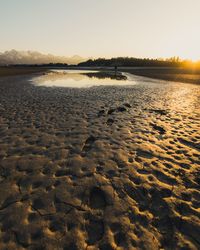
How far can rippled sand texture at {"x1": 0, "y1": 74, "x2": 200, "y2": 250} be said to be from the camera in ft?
12.5

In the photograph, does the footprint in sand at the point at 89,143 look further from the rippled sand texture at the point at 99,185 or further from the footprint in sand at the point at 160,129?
the footprint in sand at the point at 160,129

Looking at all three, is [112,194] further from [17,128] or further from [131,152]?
Result: [17,128]

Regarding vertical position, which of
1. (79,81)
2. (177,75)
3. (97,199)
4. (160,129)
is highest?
(97,199)

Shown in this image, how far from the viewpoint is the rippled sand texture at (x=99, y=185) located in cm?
382

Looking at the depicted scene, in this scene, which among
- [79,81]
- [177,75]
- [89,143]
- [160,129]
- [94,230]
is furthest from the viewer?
[177,75]

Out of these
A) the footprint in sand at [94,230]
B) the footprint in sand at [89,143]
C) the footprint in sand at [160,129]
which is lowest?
the footprint in sand at [160,129]

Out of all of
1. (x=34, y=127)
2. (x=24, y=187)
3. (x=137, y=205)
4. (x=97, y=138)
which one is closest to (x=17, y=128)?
(x=34, y=127)

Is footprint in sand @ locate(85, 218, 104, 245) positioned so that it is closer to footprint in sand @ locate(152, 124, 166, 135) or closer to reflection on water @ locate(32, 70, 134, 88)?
footprint in sand @ locate(152, 124, 166, 135)

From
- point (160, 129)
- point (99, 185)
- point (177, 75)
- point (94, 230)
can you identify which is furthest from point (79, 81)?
point (94, 230)

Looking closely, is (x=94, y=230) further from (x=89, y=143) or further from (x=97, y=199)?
(x=89, y=143)

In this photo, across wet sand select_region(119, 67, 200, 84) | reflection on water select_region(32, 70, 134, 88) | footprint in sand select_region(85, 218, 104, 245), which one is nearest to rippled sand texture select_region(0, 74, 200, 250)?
footprint in sand select_region(85, 218, 104, 245)

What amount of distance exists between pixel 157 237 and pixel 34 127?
7.80m

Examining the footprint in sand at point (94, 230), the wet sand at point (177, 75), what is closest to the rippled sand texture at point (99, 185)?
the footprint in sand at point (94, 230)

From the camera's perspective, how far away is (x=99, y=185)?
5.31 meters
